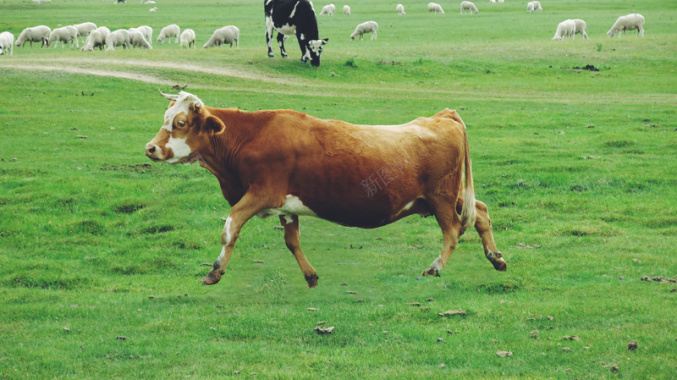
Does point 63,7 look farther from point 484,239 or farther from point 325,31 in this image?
point 484,239

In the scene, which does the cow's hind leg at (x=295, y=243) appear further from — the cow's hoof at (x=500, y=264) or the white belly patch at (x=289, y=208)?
the cow's hoof at (x=500, y=264)

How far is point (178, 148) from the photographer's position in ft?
29.0

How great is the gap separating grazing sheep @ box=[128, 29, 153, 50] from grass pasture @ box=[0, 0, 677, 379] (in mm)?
17066

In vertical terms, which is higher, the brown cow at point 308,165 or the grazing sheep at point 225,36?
the brown cow at point 308,165

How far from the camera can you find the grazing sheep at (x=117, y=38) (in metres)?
43.9

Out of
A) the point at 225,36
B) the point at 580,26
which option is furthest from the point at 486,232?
the point at 580,26

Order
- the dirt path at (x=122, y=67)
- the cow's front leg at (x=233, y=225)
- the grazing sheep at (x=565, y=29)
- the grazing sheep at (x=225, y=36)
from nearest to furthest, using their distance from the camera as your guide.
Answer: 1. the cow's front leg at (x=233, y=225)
2. the dirt path at (x=122, y=67)
3. the grazing sheep at (x=225, y=36)
4. the grazing sheep at (x=565, y=29)

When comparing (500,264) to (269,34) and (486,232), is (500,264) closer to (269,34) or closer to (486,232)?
(486,232)

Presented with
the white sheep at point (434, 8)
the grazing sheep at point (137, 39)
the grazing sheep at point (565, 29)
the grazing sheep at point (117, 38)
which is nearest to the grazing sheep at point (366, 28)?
the grazing sheep at point (565, 29)

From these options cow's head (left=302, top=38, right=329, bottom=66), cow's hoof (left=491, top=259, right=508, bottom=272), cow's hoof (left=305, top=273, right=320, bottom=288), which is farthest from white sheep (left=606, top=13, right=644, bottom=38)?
cow's hoof (left=305, top=273, right=320, bottom=288)

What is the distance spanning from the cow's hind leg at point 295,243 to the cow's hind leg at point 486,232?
7.25ft

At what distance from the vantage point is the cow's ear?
28.8 ft

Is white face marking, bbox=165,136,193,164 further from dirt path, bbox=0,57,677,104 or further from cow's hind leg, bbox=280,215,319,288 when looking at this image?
dirt path, bbox=0,57,677,104

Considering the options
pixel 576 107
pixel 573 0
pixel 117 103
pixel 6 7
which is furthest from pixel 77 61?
pixel 573 0
